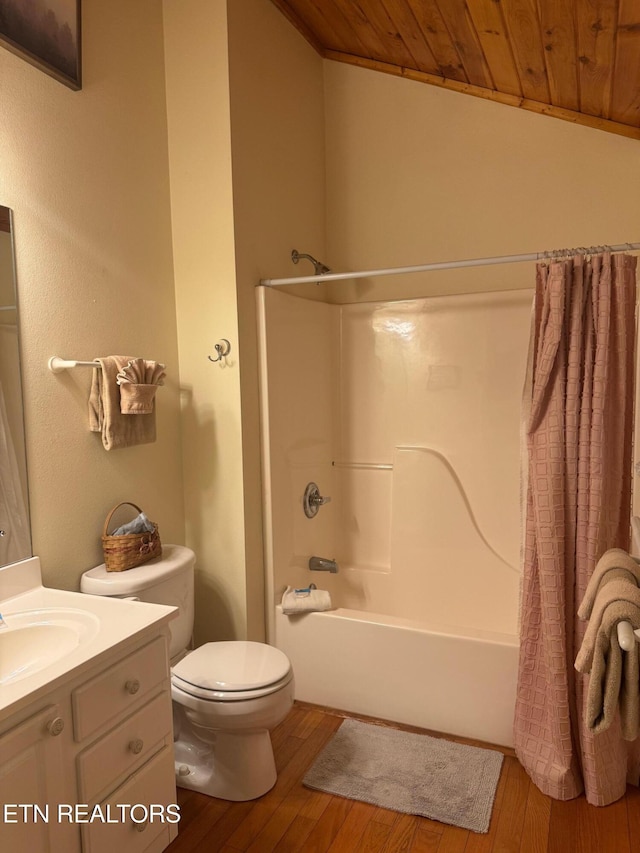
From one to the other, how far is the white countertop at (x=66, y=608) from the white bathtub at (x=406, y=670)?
99 cm

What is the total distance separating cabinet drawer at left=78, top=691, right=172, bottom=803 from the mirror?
0.60m

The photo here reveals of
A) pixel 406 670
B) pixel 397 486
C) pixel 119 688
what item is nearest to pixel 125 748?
pixel 119 688

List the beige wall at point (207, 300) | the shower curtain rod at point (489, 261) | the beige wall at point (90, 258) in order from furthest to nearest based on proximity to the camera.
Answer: the beige wall at point (207, 300), the shower curtain rod at point (489, 261), the beige wall at point (90, 258)

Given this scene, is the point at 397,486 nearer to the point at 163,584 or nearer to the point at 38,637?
the point at 163,584

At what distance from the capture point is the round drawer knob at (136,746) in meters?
1.51

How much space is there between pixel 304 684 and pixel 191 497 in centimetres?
91

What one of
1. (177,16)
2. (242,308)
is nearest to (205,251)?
(242,308)

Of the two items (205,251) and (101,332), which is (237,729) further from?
(205,251)

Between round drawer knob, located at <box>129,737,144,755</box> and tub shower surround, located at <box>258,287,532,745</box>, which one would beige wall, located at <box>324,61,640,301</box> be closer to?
tub shower surround, located at <box>258,287,532,745</box>

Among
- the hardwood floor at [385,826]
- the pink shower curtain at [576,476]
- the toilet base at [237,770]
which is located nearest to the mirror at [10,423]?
the toilet base at [237,770]

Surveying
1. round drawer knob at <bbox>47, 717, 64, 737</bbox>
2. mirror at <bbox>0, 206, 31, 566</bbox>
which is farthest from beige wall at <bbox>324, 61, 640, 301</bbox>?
round drawer knob at <bbox>47, 717, 64, 737</bbox>

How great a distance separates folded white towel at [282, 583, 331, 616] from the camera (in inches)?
98.1

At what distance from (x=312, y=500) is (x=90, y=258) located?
4.68 feet

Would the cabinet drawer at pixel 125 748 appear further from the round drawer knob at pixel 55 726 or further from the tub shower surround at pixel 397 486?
the tub shower surround at pixel 397 486
